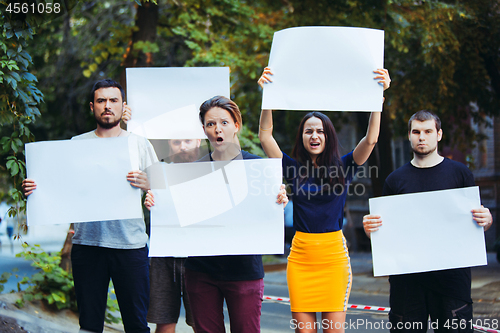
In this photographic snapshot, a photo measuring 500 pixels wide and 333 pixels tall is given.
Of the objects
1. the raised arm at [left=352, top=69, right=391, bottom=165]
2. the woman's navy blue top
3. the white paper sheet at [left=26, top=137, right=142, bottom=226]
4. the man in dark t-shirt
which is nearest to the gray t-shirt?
the white paper sheet at [left=26, top=137, right=142, bottom=226]

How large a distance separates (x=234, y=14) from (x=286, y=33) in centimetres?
529

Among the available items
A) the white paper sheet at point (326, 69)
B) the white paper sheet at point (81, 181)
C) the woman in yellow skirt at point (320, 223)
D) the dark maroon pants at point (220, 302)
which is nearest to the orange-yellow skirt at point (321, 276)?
the woman in yellow skirt at point (320, 223)

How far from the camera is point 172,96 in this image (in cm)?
398

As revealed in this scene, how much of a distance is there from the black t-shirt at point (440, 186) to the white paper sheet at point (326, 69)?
1.67 ft

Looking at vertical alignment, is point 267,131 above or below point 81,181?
above

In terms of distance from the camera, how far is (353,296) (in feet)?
27.6

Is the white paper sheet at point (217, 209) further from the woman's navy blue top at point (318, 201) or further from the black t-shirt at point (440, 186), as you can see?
the black t-shirt at point (440, 186)

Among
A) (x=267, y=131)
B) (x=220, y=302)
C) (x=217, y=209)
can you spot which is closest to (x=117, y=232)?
(x=217, y=209)

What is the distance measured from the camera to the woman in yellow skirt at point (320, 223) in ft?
10.2

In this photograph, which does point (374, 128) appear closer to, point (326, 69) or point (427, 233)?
point (326, 69)

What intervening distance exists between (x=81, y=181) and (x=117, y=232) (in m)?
0.40

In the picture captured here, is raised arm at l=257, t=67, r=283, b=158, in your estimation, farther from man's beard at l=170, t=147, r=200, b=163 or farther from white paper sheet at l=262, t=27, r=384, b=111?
man's beard at l=170, t=147, r=200, b=163

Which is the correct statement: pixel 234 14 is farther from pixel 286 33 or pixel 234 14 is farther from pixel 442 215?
pixel 442 215

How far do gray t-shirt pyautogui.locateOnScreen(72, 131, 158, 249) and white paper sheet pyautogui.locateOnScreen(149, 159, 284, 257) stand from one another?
1.07 feet
